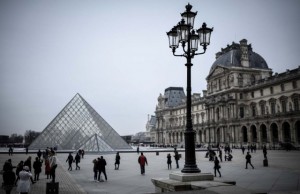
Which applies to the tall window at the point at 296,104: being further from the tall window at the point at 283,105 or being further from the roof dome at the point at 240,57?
the roof dome at the point at 240,57

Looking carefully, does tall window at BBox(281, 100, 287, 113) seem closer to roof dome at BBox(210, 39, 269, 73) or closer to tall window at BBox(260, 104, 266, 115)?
tall window at BBox(260, 104, 266, 115)

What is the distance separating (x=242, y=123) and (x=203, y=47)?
1934 inches

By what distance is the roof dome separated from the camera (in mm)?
61062

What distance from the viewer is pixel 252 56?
207 ft

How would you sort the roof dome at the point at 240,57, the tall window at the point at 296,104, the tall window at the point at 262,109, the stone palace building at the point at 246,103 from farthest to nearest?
the roof dome at the point at 240,57 → the tall window at the point at 262,109 → the stone palace building at the point at 246,103 → the tall window at the point at 296,104

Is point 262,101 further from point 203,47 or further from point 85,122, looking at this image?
point 203,47

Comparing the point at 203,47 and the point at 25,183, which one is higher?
the point at 203,47

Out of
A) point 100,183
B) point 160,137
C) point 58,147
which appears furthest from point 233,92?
point 100,183

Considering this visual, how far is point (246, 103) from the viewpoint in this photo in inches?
2311

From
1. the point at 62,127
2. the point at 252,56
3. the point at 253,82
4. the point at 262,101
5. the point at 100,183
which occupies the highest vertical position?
the point at 252,56

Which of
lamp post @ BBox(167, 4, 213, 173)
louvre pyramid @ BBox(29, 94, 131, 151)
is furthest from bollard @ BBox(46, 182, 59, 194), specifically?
louvre pyramid @ BBox(29, 94, 131, 151)

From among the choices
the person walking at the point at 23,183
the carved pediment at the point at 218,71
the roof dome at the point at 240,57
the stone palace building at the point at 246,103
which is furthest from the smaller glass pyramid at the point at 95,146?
the roof dome at the point at 240,57

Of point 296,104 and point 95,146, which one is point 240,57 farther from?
point 95,146

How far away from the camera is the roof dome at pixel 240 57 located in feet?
200
